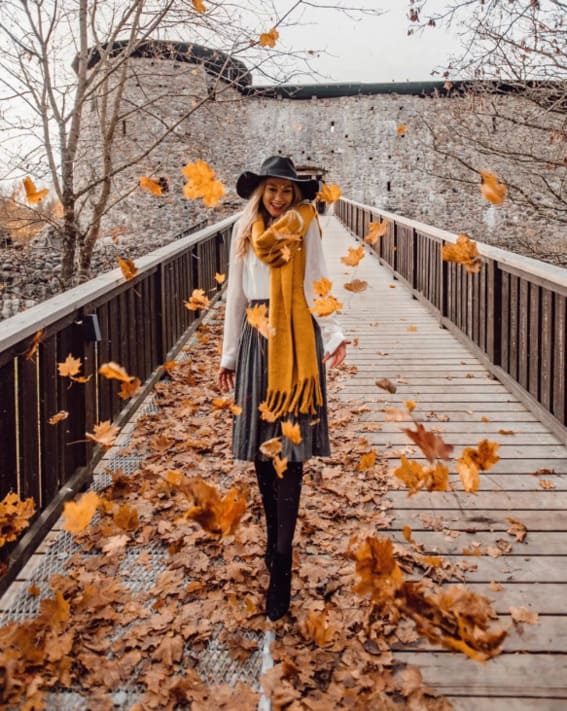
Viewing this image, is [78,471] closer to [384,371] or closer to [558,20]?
[384,371]

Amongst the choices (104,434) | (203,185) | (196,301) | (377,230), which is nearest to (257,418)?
(104,434)

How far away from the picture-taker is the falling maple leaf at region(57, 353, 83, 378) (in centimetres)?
305

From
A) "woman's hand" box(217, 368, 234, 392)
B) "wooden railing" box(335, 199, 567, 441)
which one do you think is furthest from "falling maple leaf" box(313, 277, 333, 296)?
"wooden railing" box(335, 199, 567, 441)

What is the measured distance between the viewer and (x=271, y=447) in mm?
2338

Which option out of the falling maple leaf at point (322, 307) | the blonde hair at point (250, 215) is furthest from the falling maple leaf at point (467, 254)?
the blonde hair at point (250, 215)

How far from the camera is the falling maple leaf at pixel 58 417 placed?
2.94 metres

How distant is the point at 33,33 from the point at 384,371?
6330 millimetres

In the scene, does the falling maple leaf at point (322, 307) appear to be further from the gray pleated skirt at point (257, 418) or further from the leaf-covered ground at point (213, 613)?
the leaf-covered ground at point (213, 613)

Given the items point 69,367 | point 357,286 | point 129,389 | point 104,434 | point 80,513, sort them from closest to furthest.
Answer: point 80,513, point 69,367, point 104,434, point 129,389, point 357,286

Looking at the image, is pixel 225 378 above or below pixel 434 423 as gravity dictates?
above

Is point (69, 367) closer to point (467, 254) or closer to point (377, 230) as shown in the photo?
point (467, 254)

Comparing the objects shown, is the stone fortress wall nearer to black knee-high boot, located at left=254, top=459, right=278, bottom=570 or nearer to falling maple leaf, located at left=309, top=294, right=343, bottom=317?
Answer: falling maple leaf, located at left=309, top=294, right=343, bottom=317

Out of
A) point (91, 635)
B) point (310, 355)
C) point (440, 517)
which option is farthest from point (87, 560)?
point (440, 517)

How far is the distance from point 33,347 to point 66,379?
516 mm
